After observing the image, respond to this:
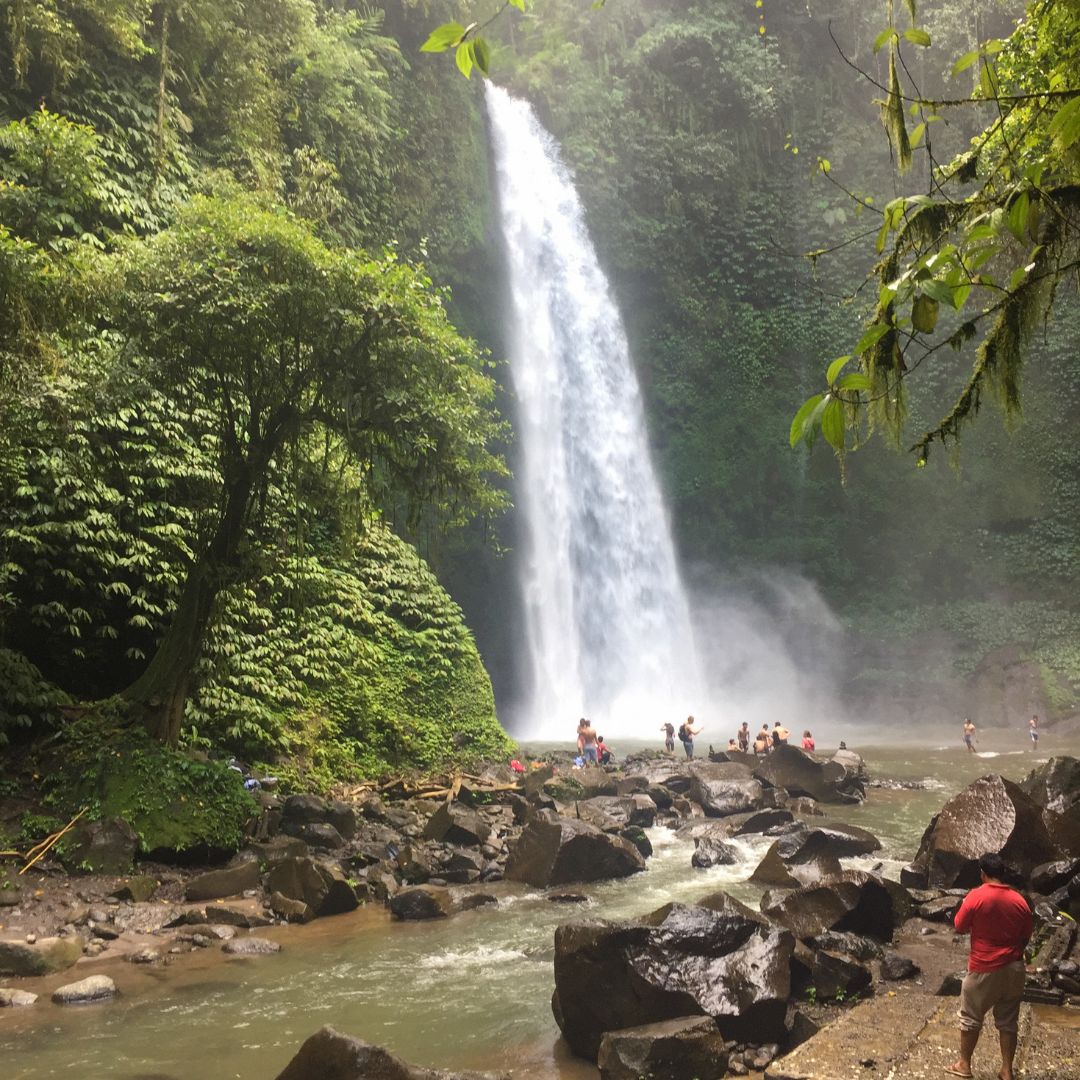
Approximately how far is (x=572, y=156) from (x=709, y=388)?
9354 millimetres

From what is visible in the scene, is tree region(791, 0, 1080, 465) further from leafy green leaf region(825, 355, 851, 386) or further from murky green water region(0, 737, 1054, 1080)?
murky green water region(0, 737, 1054, 1080)

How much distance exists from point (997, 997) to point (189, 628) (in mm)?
8539

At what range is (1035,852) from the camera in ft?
27.4

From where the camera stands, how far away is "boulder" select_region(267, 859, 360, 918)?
8133 millimetres

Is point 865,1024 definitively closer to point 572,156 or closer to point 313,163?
point 313,163

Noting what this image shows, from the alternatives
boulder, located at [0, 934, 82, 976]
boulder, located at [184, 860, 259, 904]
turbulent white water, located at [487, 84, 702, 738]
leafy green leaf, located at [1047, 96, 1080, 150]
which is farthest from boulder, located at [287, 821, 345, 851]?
turbulent white water, located at [487, 84, 702, 738]

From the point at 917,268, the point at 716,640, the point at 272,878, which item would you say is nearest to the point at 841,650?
the point at 716,640

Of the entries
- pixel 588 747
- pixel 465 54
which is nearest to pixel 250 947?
pixel 465 54

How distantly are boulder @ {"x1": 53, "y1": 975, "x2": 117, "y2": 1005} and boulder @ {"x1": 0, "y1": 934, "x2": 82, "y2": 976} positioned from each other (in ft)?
1.25

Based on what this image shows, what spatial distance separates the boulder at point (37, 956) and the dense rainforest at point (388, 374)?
2467 millimetres

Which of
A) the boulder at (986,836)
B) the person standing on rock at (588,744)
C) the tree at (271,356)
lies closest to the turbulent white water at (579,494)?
the person standing on rock at (588,744)

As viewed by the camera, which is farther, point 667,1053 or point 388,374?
point 388,374

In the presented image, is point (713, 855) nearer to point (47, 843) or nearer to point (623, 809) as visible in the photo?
point (623, 809)

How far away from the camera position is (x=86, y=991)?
6039 millimetres
